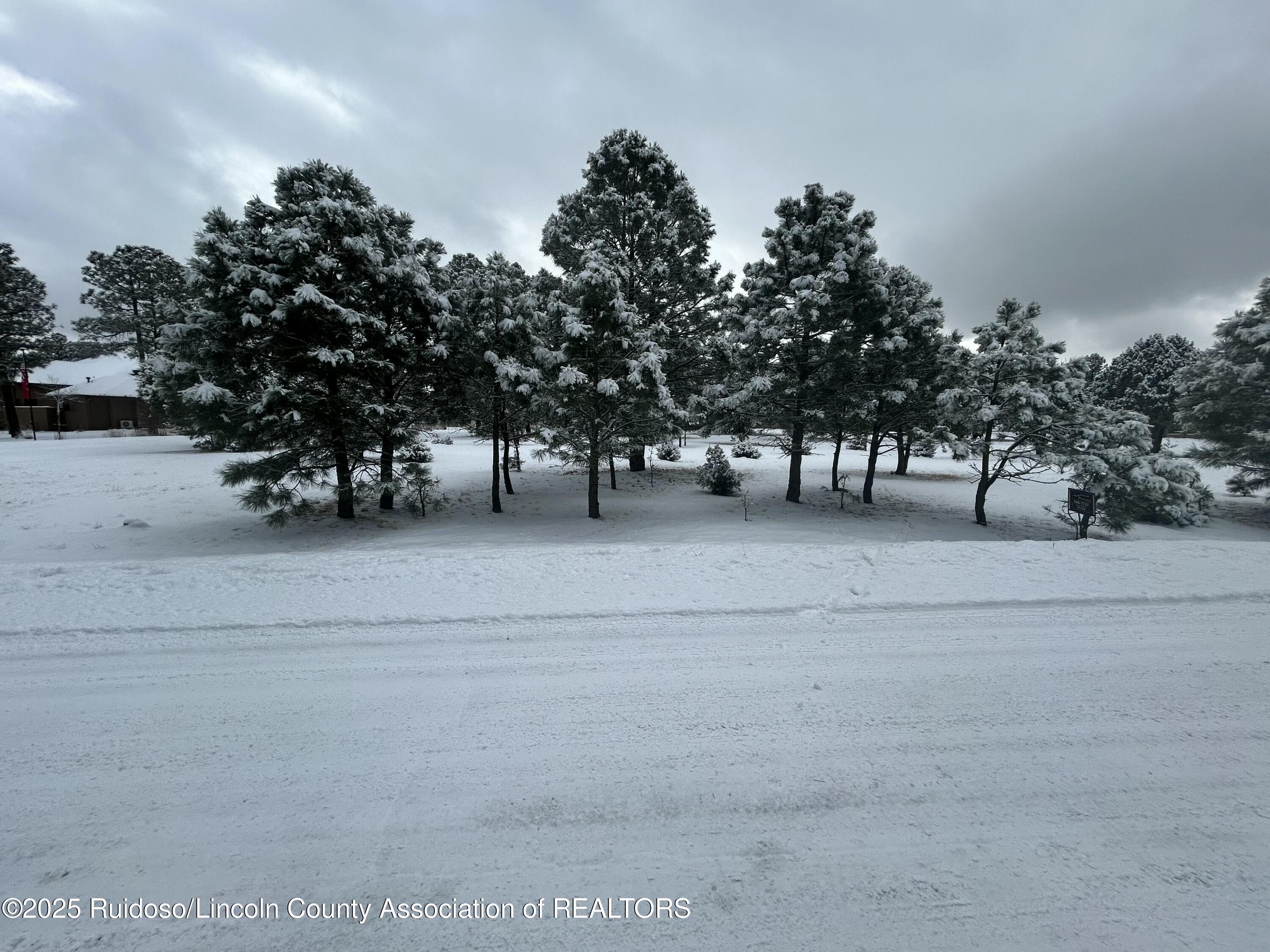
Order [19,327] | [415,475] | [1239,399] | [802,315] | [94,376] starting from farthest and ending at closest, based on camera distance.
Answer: [94,376], [19,327], [1239,399], [802,315], [415,475]

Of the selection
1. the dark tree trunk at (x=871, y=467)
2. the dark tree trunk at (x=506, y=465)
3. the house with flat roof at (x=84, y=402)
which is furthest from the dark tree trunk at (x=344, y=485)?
the house with flat roof at (x=84, y=402)

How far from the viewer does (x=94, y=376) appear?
1476 inches

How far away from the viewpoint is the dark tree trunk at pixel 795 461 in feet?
51.7

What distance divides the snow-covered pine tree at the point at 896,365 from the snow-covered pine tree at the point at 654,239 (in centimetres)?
532

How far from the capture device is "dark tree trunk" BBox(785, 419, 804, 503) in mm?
15758

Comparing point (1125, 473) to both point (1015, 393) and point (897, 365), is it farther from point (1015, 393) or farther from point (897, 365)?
point (897, 365)

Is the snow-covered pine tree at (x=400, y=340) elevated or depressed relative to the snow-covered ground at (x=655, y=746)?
elevated

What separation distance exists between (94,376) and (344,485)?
45.8 meters

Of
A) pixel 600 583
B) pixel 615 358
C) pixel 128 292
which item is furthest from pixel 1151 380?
pixel 128 292

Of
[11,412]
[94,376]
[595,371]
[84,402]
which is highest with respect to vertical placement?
[94,376]

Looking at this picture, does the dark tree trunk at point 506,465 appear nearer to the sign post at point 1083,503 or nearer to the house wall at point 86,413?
the sign post at point 1083,503

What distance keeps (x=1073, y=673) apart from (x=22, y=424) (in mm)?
61404

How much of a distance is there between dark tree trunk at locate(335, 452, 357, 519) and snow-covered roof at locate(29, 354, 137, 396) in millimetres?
34491

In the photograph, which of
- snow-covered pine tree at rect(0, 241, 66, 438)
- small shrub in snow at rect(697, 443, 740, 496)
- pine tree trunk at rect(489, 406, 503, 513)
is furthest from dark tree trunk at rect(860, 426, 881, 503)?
snow-covered pine tree at rect(0, 241, 66, 438)
